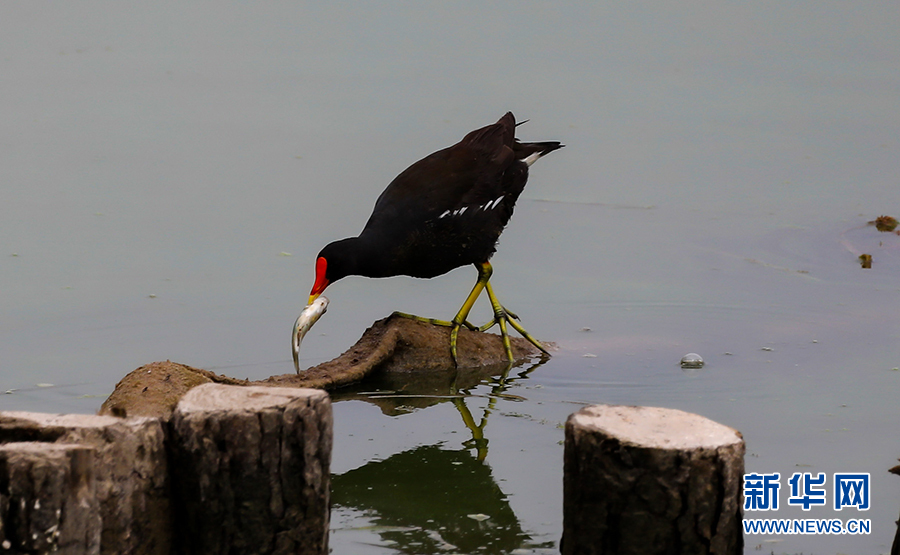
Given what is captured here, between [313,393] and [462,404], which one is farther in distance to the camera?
[462,404]

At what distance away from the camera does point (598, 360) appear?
579 cm

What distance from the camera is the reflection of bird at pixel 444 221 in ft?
17.6

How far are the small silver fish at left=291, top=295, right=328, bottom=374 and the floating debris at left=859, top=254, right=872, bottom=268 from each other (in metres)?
3.68

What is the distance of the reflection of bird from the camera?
538 cm

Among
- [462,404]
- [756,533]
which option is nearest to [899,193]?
[462,404]

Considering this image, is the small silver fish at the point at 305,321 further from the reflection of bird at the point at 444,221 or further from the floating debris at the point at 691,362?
the floating debris at the point at 691,362

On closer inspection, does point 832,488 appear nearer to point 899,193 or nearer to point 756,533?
point 756,533

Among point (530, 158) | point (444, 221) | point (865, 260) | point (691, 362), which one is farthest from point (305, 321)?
point (865, 260)

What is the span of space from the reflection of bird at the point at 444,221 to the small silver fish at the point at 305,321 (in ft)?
0.08

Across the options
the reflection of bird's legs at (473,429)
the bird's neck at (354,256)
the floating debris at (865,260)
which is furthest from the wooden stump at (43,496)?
the floating debris at (865,260)

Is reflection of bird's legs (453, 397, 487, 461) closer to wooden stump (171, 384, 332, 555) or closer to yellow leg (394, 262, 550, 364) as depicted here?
yellow leg (394, 262, 550, 364)

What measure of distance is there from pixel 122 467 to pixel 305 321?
7.03ft

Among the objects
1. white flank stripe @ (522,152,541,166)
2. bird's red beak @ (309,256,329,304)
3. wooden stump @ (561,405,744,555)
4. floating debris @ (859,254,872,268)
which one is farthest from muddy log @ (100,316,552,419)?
floating debris @ (859,254,872,268)

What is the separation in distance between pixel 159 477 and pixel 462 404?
7.00ft
